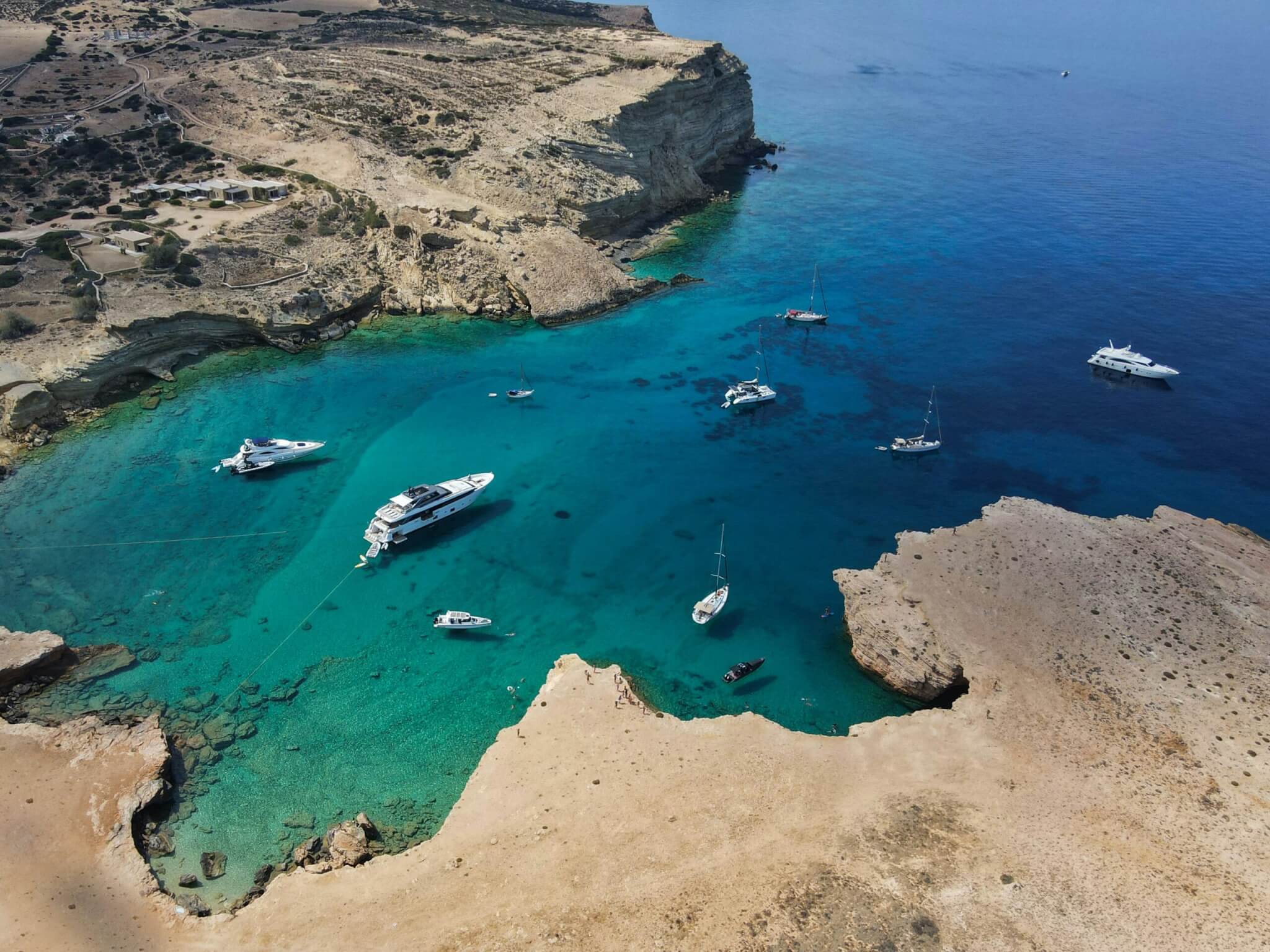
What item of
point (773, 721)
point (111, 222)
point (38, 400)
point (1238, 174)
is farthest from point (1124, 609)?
point (1238, 174)

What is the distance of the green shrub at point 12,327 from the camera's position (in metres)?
48.5

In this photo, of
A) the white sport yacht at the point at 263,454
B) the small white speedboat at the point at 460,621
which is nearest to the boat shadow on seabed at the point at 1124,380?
the small white speedboat at the point at 460,621

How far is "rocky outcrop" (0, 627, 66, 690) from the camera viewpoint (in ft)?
100

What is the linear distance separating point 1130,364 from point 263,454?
5955 centimetres

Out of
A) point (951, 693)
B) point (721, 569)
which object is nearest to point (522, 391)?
point (721, 569)

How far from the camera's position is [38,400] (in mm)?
45281

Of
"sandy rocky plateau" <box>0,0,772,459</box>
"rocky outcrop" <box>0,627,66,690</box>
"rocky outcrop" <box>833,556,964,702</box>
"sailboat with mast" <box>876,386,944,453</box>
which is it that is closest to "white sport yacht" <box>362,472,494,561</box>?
"rocky outcrop" <box>0,627,66,690</box>

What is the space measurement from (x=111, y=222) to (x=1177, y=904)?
260ft

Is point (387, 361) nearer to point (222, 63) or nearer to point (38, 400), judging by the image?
point (38, 400)

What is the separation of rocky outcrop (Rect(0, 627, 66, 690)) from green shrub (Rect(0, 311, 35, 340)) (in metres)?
26.2

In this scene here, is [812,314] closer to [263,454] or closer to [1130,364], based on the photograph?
[1130,364]

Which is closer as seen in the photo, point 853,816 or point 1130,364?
point 853,816

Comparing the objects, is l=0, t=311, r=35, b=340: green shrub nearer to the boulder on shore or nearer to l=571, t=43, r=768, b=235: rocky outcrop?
the boulder on shore

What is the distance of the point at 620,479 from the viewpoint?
1766 inches
